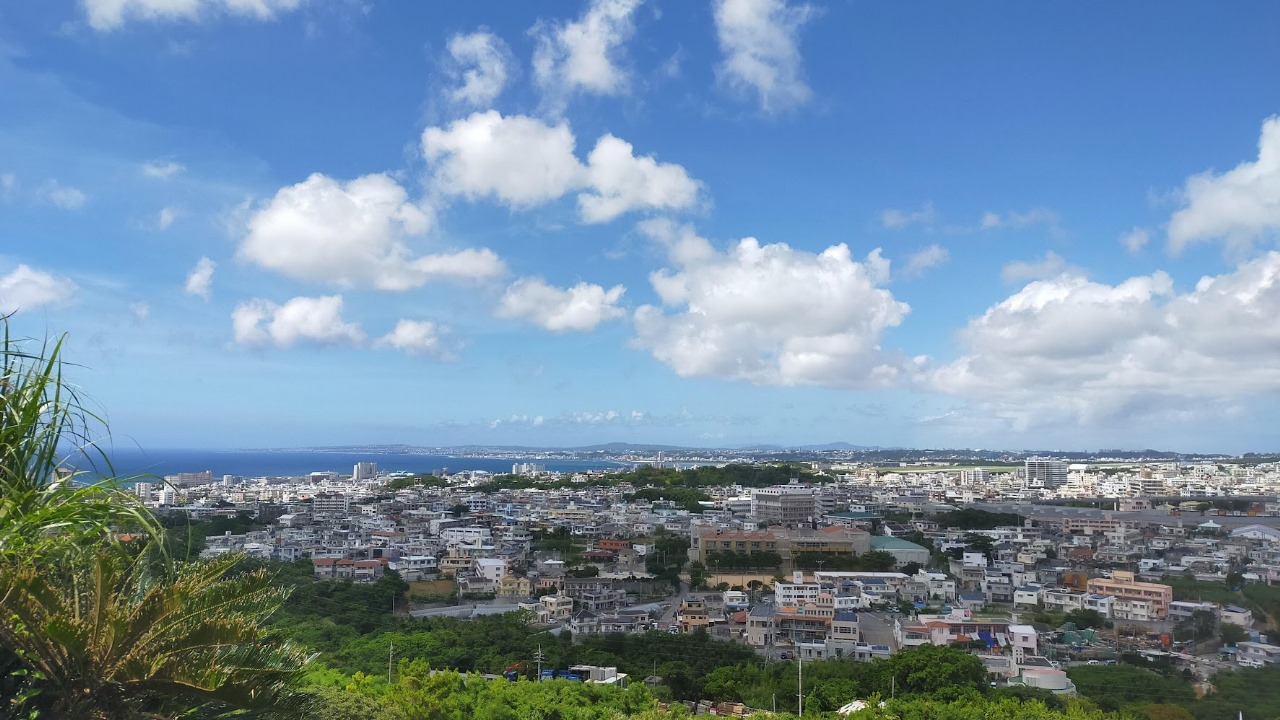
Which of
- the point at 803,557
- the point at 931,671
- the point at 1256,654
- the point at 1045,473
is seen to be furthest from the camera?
the point at 1045,473

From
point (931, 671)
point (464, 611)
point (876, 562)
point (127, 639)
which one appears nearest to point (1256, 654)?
point (931, 671)

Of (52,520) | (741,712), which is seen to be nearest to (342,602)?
(741,712)

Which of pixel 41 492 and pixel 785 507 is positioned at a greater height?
pixel 41 492

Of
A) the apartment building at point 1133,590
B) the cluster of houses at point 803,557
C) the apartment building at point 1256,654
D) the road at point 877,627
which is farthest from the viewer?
the apartment building at point 1133,590

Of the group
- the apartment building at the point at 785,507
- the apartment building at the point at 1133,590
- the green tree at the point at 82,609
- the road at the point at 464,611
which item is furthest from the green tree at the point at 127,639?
the apartment building at the point at 785,507

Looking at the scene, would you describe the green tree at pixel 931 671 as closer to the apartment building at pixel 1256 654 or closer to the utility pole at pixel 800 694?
the utility pole at pixel 800 694

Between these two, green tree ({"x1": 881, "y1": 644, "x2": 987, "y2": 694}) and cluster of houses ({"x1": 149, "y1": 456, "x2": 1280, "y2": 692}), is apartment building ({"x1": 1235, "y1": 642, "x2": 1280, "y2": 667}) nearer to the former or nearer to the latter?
cluster of houses ({"x1": 149, "y1": 456, "x2": 1280, "y2": 692})

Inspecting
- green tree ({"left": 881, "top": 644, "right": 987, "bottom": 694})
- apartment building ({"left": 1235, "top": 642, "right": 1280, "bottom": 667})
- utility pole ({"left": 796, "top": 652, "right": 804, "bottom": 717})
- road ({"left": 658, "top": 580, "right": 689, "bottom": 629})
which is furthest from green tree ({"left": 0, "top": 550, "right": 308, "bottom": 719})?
apartment building ({"left": 1235, "top": 642, "right": 1280, "bottom": 667})

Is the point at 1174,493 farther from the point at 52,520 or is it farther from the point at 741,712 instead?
the point at 52,520

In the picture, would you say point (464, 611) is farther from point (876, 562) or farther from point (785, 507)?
point (785, 507)
